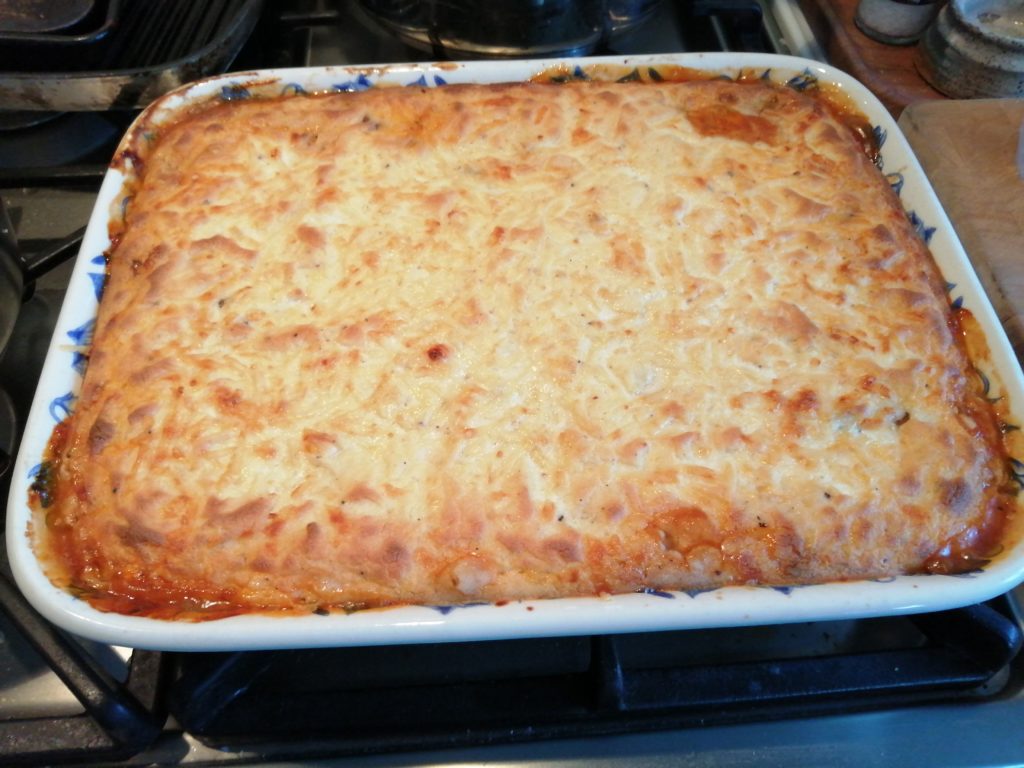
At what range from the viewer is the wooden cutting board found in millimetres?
1296

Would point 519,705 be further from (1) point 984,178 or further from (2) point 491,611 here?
(1) point 984,178

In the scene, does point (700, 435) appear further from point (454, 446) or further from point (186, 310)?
point (186, 310)

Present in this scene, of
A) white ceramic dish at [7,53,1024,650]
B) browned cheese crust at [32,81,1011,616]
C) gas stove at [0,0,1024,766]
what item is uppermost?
browned cheese crust at [32,81,1011,616]

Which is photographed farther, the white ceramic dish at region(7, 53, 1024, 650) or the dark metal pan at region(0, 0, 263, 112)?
the dark metal pan at region(0, 0, 263, 112)

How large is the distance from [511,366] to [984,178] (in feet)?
3.37

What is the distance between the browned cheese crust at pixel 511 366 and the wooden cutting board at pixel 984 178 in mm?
161

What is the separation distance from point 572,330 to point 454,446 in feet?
0.88

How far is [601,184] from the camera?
133cm

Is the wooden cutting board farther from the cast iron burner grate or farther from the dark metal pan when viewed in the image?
the dark metal pan

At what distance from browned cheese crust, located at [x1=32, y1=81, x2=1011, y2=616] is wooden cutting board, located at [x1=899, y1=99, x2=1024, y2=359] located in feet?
0.53

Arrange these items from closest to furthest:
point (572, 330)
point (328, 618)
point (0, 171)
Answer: point (328, 618) < point (572, 330) < point (0, 171)

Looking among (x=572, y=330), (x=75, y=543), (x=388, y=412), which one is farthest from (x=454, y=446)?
(x=75, y=543)

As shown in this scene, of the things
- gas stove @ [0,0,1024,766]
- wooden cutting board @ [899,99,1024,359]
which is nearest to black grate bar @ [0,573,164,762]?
gas stove @ [0,0,1024,766]

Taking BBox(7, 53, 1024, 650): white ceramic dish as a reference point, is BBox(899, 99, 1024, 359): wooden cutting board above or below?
above
